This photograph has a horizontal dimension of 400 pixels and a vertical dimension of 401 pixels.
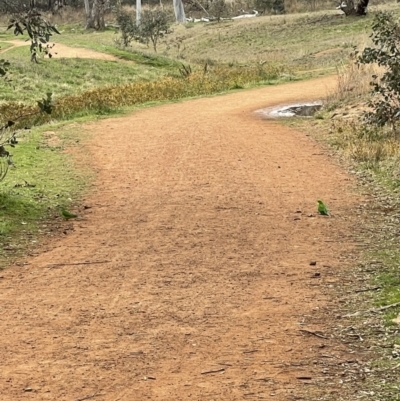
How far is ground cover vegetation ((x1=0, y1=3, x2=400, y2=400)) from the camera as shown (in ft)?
22.5

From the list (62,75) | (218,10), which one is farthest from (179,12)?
(62,75)

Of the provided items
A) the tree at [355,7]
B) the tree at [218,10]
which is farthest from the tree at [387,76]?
the tree at [218,10]

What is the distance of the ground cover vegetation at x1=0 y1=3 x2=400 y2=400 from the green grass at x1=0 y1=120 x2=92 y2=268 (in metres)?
0.01

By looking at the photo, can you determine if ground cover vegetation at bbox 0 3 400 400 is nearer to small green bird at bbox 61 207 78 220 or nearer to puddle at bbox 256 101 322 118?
small green bird at bbox 61 207 78 220

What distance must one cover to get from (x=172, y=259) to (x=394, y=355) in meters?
2.70

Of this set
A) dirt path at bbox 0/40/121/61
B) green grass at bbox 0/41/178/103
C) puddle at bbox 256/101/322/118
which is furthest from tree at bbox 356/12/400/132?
dirt path at bbox 0/40/121/61

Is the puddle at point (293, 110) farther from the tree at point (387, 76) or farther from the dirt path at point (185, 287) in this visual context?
the dirt path at point (185, 287)

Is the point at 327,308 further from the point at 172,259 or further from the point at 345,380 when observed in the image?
the point at 172,259

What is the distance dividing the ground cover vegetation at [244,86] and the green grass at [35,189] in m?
0.01

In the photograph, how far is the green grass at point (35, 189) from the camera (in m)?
7.79

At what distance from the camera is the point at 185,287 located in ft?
20.1

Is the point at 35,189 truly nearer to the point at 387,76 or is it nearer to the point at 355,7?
the point at 387,76

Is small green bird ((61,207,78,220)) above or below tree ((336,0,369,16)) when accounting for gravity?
below

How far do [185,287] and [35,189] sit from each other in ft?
13.3
